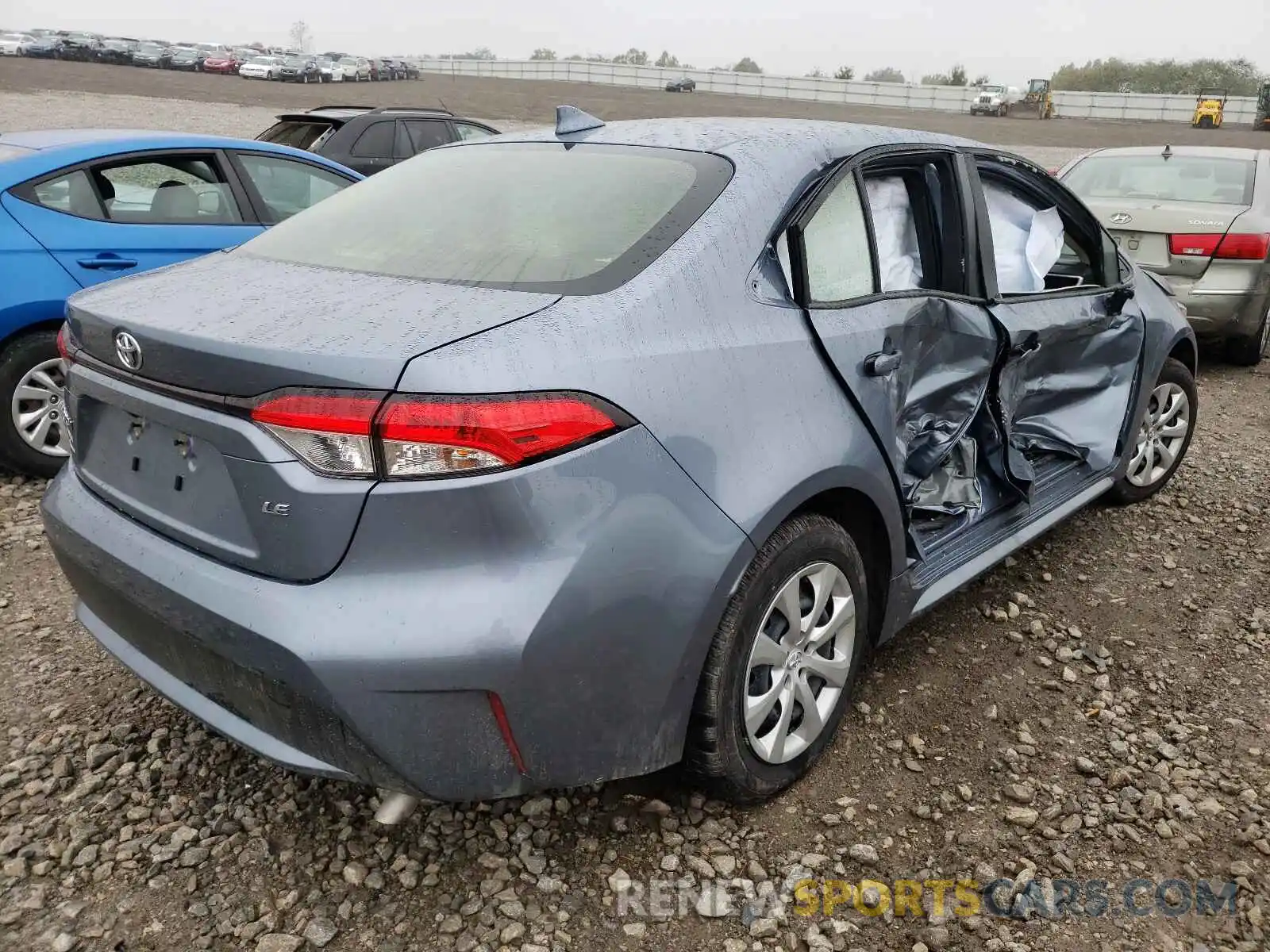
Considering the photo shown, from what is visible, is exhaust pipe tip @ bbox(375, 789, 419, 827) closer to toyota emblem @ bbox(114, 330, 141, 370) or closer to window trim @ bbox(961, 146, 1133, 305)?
toyota emblem @ bbox(114, 330, 141, 370)

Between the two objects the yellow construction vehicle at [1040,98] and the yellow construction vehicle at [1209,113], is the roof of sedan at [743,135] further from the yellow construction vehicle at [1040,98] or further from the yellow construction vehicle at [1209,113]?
the yellow construction vehicle at [1040,98]

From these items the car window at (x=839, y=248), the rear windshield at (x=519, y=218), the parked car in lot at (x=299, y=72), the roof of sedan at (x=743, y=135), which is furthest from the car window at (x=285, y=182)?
the parked car in lot at (x=299, y=72)

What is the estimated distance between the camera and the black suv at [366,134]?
10.2 meters

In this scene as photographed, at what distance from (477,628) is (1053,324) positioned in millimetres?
2434

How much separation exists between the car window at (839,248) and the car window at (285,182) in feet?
10.5

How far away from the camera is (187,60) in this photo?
5062cm

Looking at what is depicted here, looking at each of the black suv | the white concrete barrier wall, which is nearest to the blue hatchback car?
the black suv

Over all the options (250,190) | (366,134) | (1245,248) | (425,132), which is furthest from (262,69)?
(1245,248)

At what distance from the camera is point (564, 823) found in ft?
7.79

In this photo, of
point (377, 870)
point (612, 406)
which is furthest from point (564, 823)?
point (612, 406)

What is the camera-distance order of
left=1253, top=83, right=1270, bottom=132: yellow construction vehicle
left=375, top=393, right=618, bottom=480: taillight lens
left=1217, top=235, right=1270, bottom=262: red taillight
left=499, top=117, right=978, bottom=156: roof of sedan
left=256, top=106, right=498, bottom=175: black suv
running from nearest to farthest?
left=375, top=393, right=618, bottom=480: taillight lens
left=499, top=117, right=978, bottom=156: roof of sedan
left=1217, top=235, right=1270, bottom=262: red taillight
left=256, top=106, right=498, bottom=175: black suv
left=1253, top=83, right=1270, bottom=132: yellow construction vehicle

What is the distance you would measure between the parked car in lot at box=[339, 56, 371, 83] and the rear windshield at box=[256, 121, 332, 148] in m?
42.4

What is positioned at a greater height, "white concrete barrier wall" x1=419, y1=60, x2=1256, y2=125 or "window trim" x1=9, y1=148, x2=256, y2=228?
"window trim" x1=9, y1=148, x2=256, y2=228

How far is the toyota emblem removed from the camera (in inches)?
78.7
